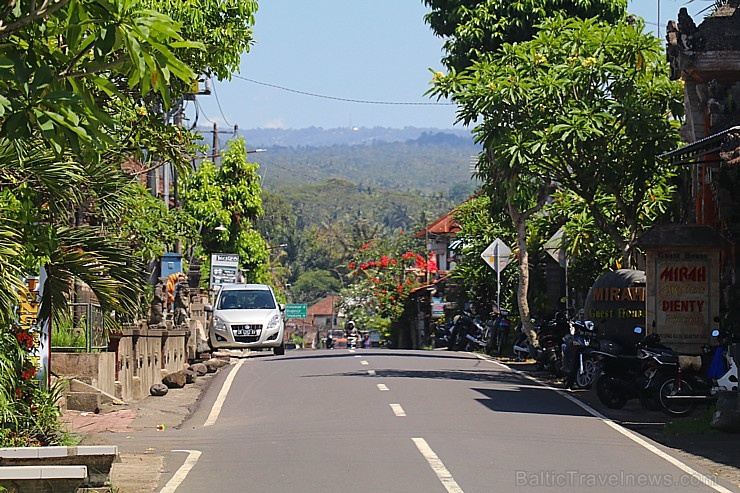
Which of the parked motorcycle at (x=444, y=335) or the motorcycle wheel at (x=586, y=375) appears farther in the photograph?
the parked motorcycle at (x=444, y=335)

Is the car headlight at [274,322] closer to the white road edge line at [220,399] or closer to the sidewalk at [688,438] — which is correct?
the white road edge line at [220,399]

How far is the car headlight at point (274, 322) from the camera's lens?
3103cm

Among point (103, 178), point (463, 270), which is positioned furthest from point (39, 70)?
point (463, 270)

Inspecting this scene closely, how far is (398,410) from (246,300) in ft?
49.7

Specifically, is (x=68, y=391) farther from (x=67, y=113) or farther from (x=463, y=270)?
(x=463, y=270)

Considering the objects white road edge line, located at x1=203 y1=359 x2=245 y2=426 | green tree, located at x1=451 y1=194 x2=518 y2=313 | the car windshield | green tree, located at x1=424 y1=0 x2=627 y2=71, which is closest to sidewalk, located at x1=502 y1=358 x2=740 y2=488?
white road edge line, located at x1=203 y1=359 x2=245 y2=426

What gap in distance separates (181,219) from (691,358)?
1049 centimetres

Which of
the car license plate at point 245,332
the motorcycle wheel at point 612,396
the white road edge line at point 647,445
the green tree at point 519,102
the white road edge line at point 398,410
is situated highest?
the green tree at point 519,102

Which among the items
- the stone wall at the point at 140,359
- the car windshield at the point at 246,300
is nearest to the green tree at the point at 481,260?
the car windshield at the point at 246,300

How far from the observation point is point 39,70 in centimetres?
638

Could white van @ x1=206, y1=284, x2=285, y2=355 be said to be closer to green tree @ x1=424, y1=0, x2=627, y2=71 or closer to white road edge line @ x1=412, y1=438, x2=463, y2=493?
green tree @ x1=424, y1=0, x2=627, y2=71

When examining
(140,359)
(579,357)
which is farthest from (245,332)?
(579,357)

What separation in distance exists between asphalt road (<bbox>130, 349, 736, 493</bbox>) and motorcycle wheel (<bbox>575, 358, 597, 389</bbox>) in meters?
0.49

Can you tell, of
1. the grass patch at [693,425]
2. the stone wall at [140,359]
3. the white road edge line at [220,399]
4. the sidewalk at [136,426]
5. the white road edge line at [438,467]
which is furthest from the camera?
the stone wall at [140,359]
